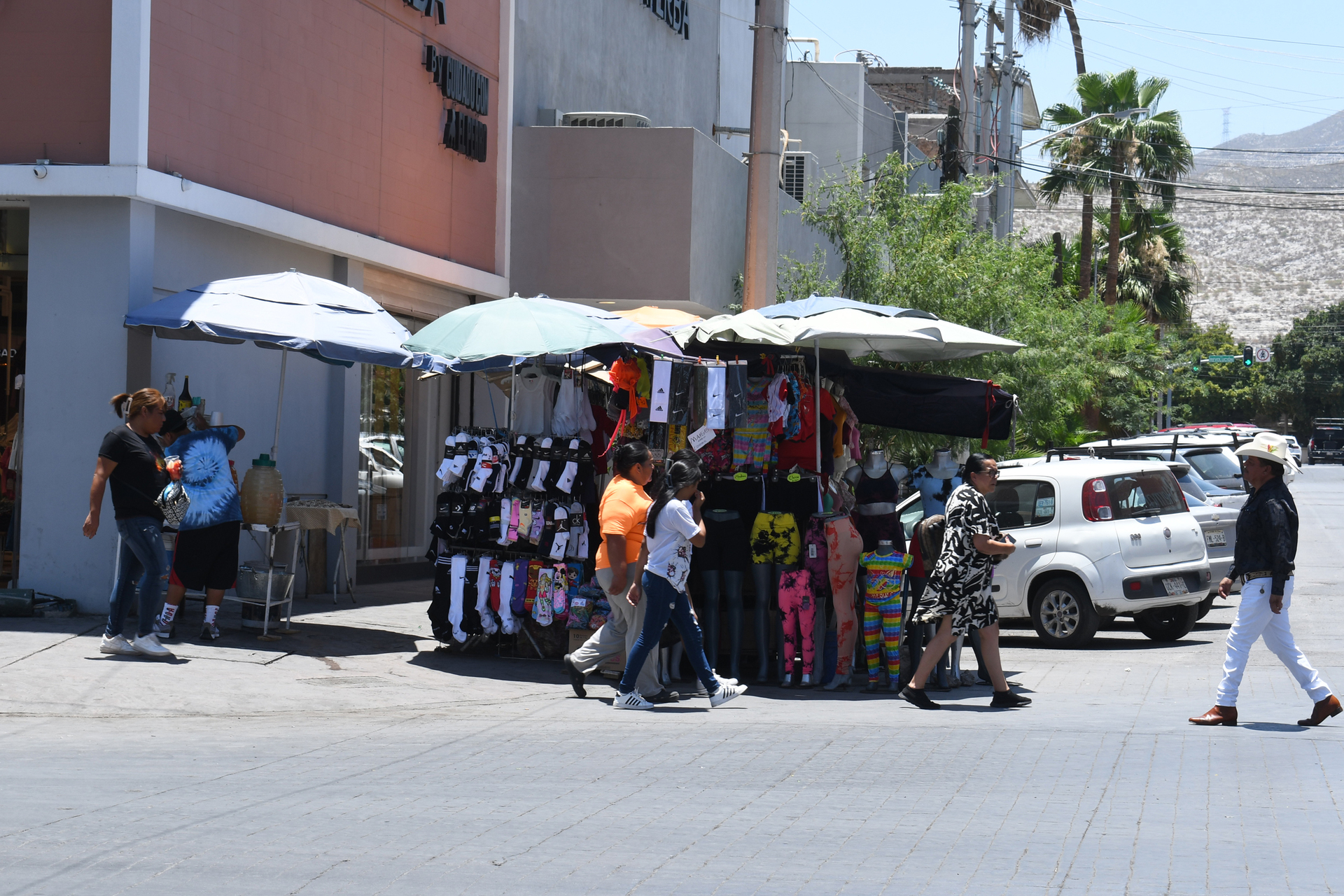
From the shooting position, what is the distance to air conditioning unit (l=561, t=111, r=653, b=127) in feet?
63.6

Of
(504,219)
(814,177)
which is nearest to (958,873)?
(504,219)

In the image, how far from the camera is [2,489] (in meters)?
13.0

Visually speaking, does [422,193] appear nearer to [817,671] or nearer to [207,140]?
[207,140]

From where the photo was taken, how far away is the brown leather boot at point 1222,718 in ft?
29.0

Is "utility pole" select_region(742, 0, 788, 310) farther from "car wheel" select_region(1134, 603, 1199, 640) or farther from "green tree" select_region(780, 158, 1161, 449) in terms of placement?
"car wheel" select_region(1134, 603, 1199, 640)

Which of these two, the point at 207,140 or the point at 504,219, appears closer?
the point at 207,140

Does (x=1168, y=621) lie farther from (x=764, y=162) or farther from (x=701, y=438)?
(x=764, y=162)

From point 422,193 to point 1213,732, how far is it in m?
11.6

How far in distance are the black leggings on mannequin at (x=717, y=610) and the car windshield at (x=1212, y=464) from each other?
467 inches

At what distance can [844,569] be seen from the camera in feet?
34.5

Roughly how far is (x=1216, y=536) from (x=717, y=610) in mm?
7304

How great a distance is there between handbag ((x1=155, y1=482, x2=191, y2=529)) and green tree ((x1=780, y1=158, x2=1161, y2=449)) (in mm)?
10760

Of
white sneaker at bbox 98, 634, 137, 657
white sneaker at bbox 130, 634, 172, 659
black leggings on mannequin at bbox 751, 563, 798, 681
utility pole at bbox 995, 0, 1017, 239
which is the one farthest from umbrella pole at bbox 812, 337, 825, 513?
utility pole at bbox 995, 0, 1017, 239

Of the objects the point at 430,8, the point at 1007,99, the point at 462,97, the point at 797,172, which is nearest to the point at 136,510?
the point at 430,8
